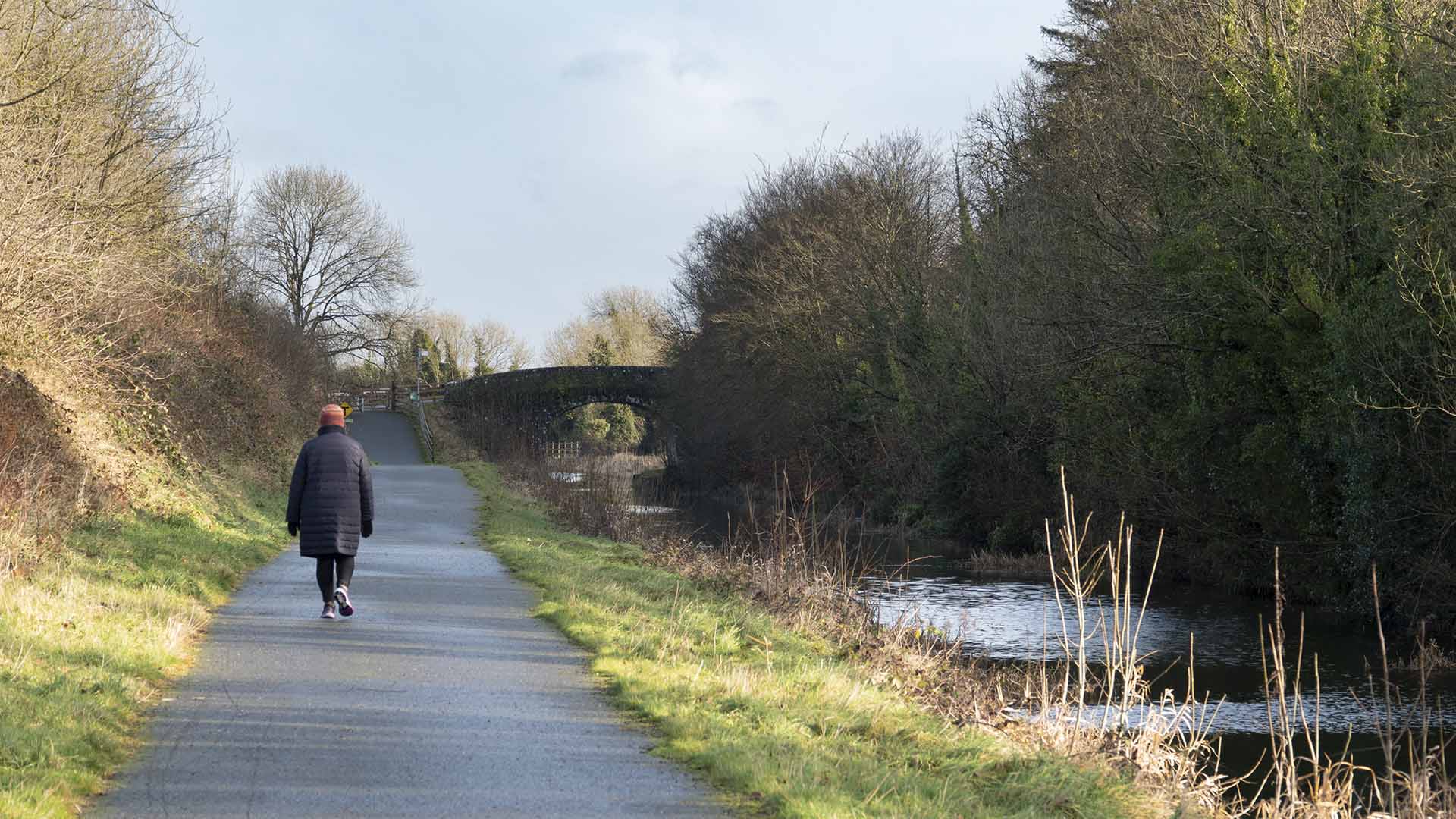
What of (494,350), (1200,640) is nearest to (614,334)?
(494,350)

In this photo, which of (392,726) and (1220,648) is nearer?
(392,726)

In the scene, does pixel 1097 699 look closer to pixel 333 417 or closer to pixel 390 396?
pixel 333 417

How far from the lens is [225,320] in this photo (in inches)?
1486

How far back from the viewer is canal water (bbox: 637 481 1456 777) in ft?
42.8

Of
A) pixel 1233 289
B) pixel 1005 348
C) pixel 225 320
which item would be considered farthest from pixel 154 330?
pixel 1233 289

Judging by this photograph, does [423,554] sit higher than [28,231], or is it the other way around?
[28,231]

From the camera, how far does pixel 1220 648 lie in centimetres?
1803

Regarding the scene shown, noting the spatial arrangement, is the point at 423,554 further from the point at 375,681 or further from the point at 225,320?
the point at 225,320

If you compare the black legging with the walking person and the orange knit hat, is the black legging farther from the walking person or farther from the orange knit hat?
the orange knit hat

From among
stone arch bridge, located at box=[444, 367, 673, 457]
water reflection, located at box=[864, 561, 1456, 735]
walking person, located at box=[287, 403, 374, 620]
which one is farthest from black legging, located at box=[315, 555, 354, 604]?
stone arch bridge, located at box=[444, 367, 673, 457]

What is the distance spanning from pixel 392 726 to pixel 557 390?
204 feet

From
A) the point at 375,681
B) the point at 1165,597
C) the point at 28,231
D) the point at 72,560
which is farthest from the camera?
the point at 1165,597

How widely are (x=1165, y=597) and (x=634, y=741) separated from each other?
700 inches

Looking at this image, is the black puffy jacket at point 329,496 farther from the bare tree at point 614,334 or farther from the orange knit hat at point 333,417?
the bare tree at point 614,334
